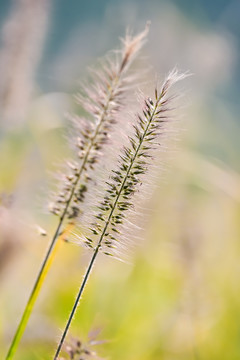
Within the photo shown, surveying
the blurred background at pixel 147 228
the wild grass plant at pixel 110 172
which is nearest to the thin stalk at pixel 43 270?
the wild grass plant at pixel 110 172

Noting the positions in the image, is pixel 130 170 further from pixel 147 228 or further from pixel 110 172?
pixel 147 228

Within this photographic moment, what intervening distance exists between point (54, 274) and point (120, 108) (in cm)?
96

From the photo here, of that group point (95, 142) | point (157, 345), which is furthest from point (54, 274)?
point (95, 142)

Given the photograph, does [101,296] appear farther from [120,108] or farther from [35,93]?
[120,108]

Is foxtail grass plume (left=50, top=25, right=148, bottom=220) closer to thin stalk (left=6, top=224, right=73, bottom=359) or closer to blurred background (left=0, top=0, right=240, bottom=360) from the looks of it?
thin stalk (left=6, top=224, right=73, bottom=359)

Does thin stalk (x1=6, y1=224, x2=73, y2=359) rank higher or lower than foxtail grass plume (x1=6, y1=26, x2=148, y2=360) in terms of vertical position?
lower

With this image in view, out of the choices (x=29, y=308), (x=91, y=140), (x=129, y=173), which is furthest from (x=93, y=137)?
(x=29, y=308)

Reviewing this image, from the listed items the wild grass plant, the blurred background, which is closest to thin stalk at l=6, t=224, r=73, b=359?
the wild grass plant

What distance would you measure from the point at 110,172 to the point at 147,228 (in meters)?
0.81

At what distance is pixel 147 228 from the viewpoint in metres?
1.45

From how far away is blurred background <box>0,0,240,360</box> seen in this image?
4.59ft

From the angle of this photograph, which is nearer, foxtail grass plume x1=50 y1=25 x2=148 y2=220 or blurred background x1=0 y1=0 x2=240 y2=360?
foxtail grass plume x1=50 y1=25 x2=148 y2=220

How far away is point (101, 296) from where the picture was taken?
162 cm

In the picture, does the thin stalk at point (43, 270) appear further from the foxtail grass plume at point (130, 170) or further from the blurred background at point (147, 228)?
the blurred background at point (147, 228)
